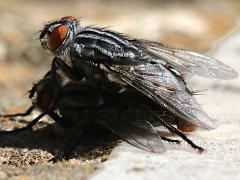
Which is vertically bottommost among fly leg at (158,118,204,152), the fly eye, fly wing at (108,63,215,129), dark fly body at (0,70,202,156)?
fly leg at (158,118,204,152)

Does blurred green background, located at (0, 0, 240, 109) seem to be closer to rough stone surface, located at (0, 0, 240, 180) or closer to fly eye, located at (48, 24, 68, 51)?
rough stone surface, located at (0, 0, 240, 180)

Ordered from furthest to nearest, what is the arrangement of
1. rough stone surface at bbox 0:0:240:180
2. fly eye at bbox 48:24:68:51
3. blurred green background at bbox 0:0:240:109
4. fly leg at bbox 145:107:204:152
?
blurred green background at bbox 0:0:240:109
fly eye at bbox 48:24:68:51
fly leg at bbox 145:107:204:152
rough stone surface at bbox 0:0:240:180

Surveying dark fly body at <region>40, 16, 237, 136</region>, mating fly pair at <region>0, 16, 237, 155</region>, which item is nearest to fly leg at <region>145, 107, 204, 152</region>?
mating fly pair at <region>0, 16, 237, 155</region>

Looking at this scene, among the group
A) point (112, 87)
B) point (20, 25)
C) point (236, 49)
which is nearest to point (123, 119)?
point (112, 87)

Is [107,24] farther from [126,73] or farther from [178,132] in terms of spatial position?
[178,132]

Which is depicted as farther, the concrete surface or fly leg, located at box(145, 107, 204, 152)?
fly leg, located at box(145, 107, 204, 152)

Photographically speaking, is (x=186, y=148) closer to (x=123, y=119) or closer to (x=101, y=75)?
(x=123, y=119)

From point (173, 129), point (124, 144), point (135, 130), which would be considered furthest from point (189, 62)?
point (124, 144)
